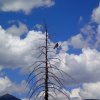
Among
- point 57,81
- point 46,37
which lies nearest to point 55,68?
point 57,81

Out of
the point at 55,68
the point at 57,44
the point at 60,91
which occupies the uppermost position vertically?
the point at 57,44

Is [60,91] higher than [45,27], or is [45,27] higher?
[45,27]

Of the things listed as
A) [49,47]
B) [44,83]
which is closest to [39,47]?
[49,47]

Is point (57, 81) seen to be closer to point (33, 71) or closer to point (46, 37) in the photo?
point (33, 71)

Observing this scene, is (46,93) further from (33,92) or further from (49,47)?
(49,47)

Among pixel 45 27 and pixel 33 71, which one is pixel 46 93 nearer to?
pixel 33 71

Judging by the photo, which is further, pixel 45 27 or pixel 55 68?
pixel 45 27

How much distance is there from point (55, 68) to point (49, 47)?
214 centimetres

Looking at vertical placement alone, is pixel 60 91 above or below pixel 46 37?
below

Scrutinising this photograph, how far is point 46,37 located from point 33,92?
4503mm

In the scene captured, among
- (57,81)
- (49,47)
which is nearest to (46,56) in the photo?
(49,47)

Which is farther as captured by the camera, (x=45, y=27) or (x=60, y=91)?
(x=45, y=27)

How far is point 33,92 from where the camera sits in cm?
2656

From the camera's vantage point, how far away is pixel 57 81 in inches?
1045
